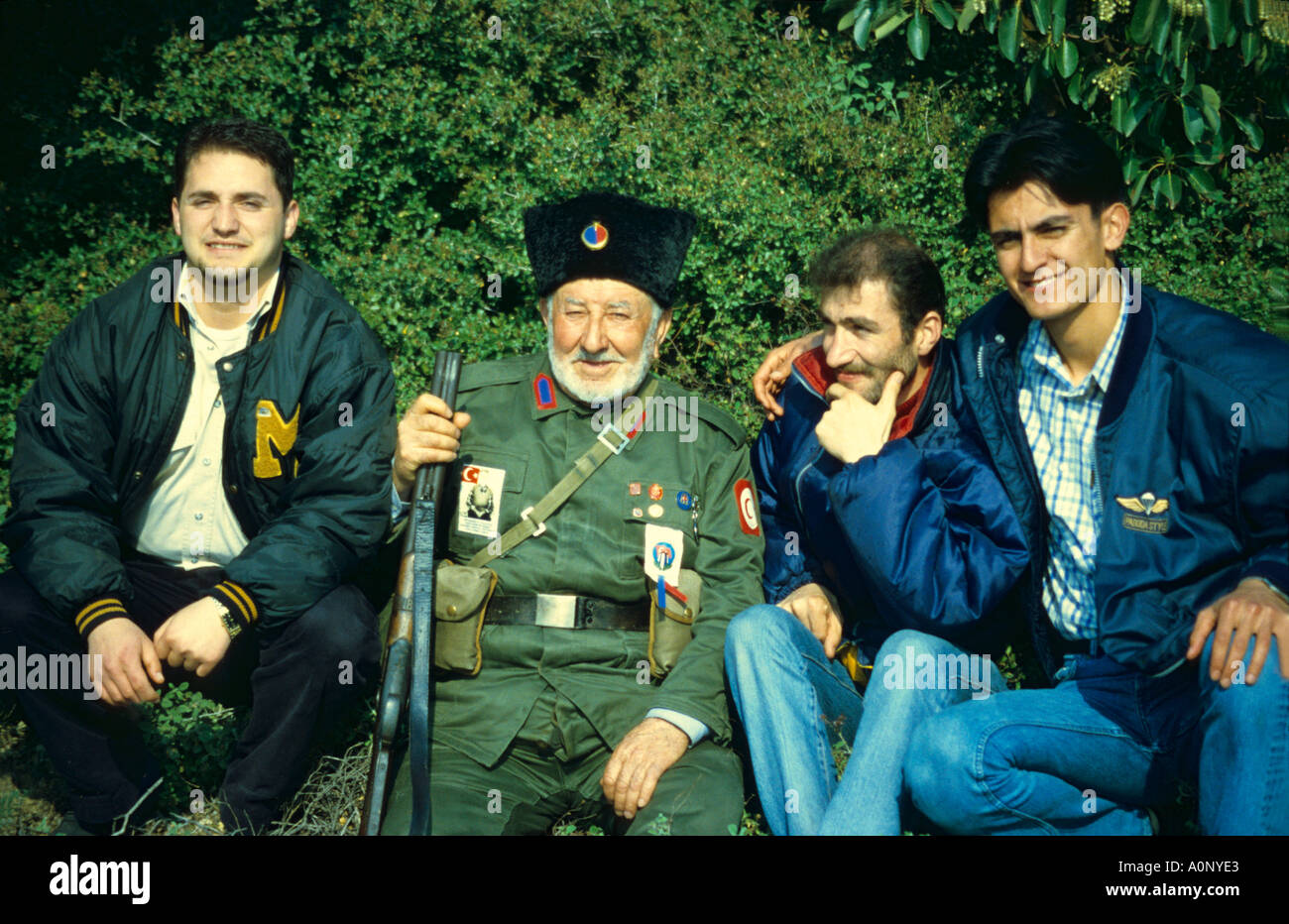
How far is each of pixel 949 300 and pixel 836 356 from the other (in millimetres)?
1789

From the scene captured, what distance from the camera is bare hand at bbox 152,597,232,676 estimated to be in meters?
3.61

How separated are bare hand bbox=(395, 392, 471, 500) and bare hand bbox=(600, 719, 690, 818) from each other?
1.07 meters

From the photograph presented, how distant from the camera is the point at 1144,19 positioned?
A: 5.29 metres

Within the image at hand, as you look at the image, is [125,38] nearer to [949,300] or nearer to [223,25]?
[223,25]

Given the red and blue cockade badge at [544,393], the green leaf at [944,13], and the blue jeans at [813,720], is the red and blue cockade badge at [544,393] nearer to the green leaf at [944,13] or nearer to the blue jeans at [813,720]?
the blue jeans at [813,720]

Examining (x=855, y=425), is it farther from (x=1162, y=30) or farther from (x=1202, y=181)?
(x=1202, y=181)

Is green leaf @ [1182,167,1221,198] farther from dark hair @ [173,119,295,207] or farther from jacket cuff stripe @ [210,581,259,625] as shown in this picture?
jacket cuff stripe @ [210,581,259,625]

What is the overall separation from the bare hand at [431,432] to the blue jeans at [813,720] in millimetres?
1072

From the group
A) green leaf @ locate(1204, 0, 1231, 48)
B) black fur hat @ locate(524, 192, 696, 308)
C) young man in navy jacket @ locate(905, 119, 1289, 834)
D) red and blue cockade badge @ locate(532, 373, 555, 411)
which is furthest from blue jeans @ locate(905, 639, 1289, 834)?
green leaf @ locate(1204, 0, 1231, 48)

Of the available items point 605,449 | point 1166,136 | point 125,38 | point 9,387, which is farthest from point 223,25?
point 1166,136

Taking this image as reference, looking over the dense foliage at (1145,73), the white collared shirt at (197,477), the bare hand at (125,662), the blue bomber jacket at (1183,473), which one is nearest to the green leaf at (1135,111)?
the dense foliage at (1145,73)

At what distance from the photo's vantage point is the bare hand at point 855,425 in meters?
3.76

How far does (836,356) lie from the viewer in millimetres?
4078

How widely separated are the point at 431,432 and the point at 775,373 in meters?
1.34
